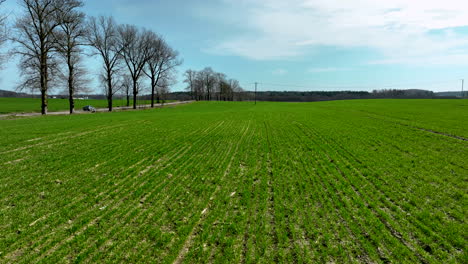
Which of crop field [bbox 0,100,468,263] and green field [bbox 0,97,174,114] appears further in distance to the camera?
green field [bbox 0,97,174,114]

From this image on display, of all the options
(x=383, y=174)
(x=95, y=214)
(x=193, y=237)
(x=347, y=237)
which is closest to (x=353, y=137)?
(x=383, y=174)

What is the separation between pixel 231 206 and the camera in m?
6.34

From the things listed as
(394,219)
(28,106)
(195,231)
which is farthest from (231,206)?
(28,106)

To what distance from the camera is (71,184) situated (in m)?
7.57

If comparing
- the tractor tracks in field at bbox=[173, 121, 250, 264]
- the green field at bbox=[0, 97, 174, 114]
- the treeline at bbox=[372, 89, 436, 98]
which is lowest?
the tractor tracks in field at bbox=[173, 121, 250, 264]

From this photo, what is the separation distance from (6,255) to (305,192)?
279 inches

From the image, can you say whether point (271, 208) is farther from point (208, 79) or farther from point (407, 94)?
point (407, 94)

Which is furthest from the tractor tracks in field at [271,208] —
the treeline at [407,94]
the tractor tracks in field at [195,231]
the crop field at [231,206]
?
the treeline at [407,94]

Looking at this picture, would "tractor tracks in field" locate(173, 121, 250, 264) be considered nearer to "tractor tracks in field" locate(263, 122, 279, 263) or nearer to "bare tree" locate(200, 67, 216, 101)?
"tractor tracks in field" locate(263, 122, 279, 263)

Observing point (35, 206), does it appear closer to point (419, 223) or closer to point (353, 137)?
point (419, 223)

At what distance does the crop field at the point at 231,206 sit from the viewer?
4.48 meters

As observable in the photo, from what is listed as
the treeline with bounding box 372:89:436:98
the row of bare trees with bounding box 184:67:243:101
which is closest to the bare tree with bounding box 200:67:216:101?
the row of bare trees with bounding box 184:67:243:101

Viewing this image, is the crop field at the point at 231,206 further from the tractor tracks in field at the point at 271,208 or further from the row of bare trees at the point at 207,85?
the row of bare trees at the point at 207,85

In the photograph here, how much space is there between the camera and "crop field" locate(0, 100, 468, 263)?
14.7 feet
